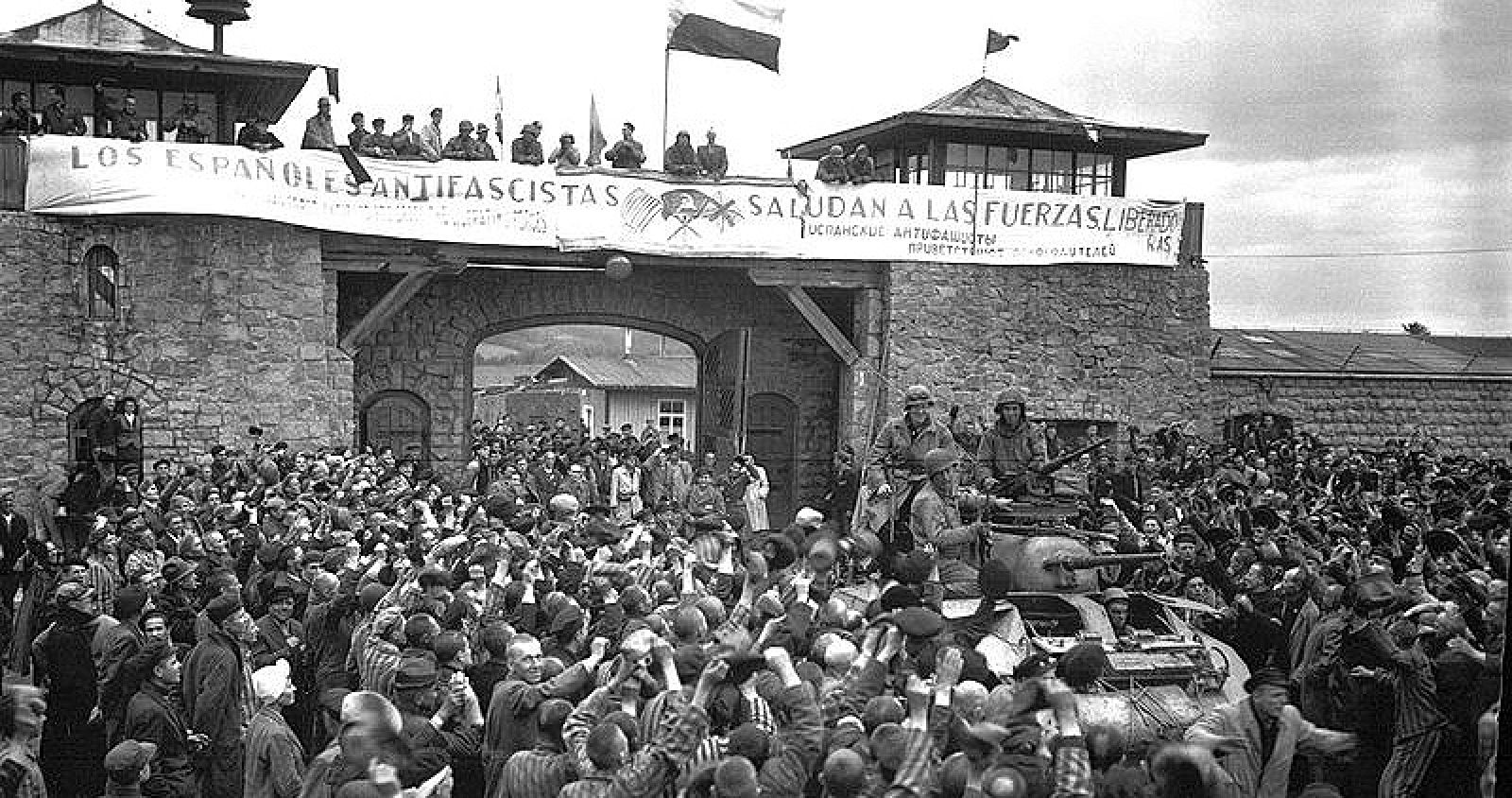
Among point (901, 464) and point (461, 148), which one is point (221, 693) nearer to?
point (901, 464)

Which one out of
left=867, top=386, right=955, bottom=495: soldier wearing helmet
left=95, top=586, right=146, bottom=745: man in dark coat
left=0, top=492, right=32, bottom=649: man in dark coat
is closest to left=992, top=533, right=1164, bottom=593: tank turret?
left=867, top=386, right=955, bottom=495: soldier wearing helmet

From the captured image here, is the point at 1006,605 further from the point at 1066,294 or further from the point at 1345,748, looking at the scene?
the point at 1066,294

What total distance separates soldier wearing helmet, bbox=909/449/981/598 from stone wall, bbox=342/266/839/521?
11.5 m

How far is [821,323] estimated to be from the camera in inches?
833

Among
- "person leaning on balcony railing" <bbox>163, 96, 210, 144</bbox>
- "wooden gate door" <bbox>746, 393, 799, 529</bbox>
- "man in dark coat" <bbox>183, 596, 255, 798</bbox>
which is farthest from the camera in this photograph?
"wooden gate door" <bbox>746, 393, 799, 529</bbox>

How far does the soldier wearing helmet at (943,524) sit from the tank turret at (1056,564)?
1.05 feet

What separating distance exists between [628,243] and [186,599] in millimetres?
10800

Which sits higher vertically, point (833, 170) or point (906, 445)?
point (833, 170)

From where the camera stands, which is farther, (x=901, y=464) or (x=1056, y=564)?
(x=901, y=464)

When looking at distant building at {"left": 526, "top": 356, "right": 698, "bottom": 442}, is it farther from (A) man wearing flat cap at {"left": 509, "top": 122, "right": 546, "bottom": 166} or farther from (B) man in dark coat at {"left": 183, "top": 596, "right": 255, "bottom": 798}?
(B) man in dark coat at {"left": 183, "top": 596, "right": 255, "bottom": 798}

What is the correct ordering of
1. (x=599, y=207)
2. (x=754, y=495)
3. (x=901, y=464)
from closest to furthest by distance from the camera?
(x=901, y=464)
(x=754, y=495)
(x=599, y=207)

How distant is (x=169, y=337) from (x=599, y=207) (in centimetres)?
541

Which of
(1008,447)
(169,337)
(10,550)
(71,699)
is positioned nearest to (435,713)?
(71,699)

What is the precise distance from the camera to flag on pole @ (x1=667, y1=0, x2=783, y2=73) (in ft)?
65.3
